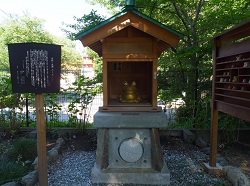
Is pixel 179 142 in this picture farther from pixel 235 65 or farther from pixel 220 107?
pixel 235 65

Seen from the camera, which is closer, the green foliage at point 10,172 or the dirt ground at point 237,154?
the green foliage at point 10,172

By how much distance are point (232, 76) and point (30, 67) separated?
9.93ft

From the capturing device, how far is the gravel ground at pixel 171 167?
154 inches

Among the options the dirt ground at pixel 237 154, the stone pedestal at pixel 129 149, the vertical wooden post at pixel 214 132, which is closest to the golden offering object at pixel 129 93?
the stone pedestal at pixel 129 149

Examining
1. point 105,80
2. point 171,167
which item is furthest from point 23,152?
point 171,167

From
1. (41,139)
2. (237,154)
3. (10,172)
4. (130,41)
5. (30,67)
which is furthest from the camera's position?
(237,154)

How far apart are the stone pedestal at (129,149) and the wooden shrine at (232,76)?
105 centimetres

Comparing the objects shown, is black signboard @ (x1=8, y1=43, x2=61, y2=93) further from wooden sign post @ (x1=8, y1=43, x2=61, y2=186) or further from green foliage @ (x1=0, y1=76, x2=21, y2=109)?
green foliage @ (x1=0, y1=76, x2=21, y2=109)

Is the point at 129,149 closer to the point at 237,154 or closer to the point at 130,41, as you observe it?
the point at 130,41

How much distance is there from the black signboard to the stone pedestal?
4.16 feet

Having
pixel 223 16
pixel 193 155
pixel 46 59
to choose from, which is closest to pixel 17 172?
pixel 46 59

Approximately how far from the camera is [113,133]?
405 cm

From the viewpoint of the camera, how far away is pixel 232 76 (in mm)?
3467

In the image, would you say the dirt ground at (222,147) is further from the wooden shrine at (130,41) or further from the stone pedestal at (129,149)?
the wooden shrine at (130,41)
